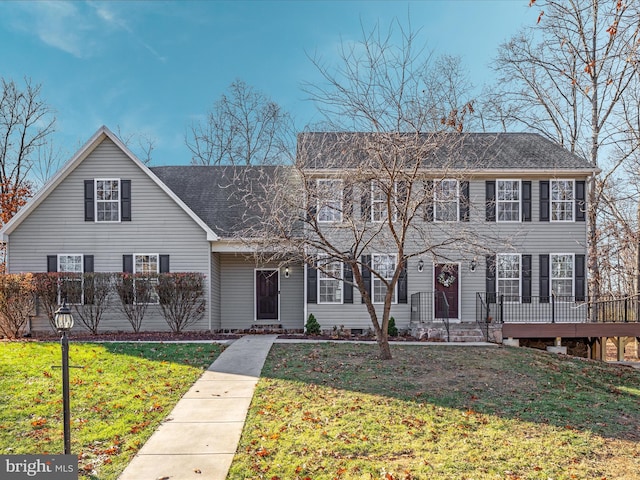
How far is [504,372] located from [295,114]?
6.69 m

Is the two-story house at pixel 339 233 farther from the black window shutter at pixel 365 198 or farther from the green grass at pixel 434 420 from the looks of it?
the green grass at pixel 434 420

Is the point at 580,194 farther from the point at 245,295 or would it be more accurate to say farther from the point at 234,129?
the point at 234,129

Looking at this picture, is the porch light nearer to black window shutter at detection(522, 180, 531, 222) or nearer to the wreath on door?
the wreath on door

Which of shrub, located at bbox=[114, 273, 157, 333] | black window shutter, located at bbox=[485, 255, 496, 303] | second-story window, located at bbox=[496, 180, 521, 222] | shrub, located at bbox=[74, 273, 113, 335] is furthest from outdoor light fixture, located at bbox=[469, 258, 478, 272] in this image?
shrub, located at bbox=[74, 273, 113, 335]

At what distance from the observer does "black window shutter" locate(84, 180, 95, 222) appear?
16031mm

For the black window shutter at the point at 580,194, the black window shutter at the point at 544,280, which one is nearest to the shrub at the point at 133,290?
the black window shutter at the point at 544,280

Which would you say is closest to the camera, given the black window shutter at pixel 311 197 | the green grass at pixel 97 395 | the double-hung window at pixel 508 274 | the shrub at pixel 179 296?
the green grass at pixel 97 395

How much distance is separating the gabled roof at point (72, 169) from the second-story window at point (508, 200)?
877cm

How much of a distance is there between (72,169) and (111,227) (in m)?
2.07

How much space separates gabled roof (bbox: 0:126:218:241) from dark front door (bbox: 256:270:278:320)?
8.66ft

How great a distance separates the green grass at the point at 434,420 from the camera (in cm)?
577

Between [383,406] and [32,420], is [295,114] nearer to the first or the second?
[383,406]

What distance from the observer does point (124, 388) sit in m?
8.63

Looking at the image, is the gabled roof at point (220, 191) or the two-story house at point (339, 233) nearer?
the two-story house at point (339, 233)
